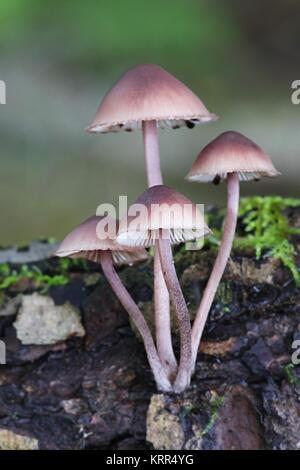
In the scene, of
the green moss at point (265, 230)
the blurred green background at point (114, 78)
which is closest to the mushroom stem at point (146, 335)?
the green moss at point (265, 230)

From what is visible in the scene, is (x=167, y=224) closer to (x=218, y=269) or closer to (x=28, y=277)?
(x=218, y=269)

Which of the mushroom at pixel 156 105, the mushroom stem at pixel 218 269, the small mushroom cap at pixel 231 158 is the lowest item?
the mushroom stem at pixel 218 269

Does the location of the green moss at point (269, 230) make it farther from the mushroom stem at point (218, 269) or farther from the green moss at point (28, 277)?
the green moss at point (28, 277)

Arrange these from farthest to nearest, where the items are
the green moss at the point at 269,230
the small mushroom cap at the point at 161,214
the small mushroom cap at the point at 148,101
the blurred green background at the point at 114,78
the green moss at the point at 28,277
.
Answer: the blurred green background at the point at 114,78, the green moss at the point at 28,277, the green moss at the point at 269,230, the small mushroom cap at the point at 148,101, the small mushroom cap at the point at 161,214

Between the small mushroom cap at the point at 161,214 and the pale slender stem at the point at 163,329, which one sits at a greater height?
the small mushroom cap at the point at 161,214

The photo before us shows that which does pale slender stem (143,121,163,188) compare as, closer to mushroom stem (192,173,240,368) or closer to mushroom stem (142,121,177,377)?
mushroom stem (142,121,177,377)

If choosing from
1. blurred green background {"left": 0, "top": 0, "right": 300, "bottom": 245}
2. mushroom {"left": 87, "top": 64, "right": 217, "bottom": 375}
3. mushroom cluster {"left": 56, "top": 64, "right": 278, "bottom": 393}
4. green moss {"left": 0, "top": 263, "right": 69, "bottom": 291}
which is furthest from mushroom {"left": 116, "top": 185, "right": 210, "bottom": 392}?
blurred green background {"left": 0, "top": 0, "right": 300, "bottom": 245}

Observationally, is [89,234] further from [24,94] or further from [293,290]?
[24,94]
